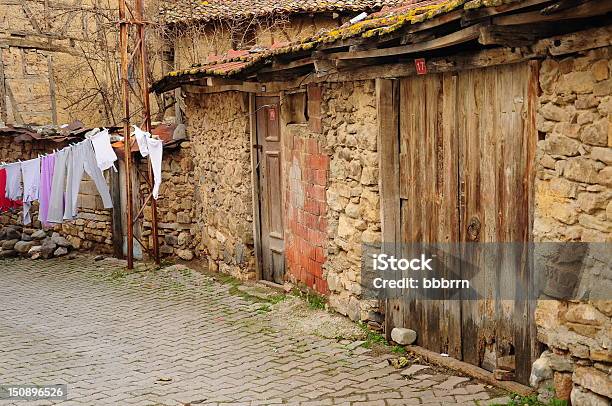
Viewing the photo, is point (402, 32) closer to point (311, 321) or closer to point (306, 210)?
point (306, 210)

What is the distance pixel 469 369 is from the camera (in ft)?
18.5

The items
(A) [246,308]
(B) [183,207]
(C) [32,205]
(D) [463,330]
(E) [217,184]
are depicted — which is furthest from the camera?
(C) [32,205]

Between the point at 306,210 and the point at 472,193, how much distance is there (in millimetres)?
2757

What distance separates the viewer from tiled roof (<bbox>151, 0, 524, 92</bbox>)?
191 inches

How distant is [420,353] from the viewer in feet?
20.3

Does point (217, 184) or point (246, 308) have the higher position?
point (217, 184)

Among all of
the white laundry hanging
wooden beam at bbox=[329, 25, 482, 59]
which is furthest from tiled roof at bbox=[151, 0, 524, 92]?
the white laundry hanging

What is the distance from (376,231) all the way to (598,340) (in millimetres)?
2552

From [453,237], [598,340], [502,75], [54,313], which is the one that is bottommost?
[54,313]

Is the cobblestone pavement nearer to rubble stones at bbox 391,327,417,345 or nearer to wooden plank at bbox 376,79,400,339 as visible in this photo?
rubble stones at bbox 391,327,417,345

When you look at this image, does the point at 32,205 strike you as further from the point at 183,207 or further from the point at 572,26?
the point at 572,26

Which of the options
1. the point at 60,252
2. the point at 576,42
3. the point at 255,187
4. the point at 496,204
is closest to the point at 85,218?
the point at 60,252

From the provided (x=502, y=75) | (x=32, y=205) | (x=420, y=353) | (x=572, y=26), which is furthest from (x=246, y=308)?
(x=32, y=205)

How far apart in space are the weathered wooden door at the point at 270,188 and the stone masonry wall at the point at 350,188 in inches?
58.7
